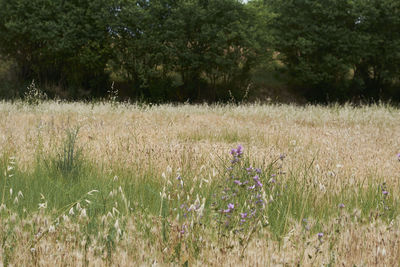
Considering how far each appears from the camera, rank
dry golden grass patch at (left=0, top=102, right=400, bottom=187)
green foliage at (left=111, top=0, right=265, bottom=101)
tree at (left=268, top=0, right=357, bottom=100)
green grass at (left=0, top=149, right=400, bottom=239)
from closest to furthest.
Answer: green grass at (left=0, top=149, right=400, bottom=239), dry golden grass patch at (left=0, top=102, right=400, bottom=187), green foliage at (left=111, top=0, right=265, bottom=101), tree at (left=268, top=0, right=357, bottom=100)

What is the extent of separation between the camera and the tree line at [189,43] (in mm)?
20328

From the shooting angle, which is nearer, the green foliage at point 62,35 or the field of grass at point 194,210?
the field of grass at point 194,210

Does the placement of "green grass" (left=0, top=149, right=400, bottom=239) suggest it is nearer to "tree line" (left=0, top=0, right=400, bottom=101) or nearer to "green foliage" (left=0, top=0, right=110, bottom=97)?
"tree line" (left=0, top=0, right=400, bottom=101)

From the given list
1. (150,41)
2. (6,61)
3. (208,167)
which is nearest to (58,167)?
(208,167)

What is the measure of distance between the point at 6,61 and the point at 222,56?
14.9 metres

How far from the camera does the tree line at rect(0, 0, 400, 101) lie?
20.3m

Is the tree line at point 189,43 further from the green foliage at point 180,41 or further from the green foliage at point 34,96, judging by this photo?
the green foliage at point 34,96

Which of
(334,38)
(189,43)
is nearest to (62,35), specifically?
(189,43)

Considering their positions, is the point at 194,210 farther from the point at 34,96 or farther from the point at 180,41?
the point at 180,41

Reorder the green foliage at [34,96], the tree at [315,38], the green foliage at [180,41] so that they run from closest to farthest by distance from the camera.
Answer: the green foliage at [34,96] → the green foliage at [180,41] → the tree at [315,38]

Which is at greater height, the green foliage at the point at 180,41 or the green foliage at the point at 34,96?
the green foliage at the point at 180,41

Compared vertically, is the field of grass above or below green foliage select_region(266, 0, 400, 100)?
below

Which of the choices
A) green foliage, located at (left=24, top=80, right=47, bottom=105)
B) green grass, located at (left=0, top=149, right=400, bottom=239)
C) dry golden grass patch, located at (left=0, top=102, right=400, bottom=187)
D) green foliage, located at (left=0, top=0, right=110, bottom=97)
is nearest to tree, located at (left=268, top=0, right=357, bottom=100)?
green foliage, located at (left=0, top=0, right=110, bottom=97)

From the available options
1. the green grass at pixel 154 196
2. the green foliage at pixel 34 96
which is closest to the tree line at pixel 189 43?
the green foliage at pixel 34 96
